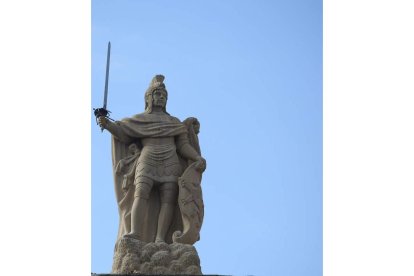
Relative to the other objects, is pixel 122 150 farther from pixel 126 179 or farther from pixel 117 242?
pixel 117 242

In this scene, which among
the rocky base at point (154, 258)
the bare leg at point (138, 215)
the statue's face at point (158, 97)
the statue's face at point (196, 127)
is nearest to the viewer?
the rocky base at point (154, 258)

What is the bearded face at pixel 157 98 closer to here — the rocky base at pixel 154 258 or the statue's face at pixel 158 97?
the statue's face at pixel 158 97

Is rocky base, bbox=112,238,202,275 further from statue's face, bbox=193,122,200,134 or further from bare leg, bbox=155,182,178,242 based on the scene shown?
statue's face, bbox=193,122,200,134

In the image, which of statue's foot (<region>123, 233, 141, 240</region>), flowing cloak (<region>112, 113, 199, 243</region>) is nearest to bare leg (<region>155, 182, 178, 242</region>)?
flowing cloak (<region>112, 113, 199, 243</region>)

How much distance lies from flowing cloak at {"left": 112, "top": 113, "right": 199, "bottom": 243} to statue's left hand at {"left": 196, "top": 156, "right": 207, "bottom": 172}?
343 mm

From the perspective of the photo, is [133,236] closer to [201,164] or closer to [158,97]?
[201,164]

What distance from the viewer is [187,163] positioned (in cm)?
2203

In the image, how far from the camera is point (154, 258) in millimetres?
20328

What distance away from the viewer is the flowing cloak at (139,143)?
70.3ft

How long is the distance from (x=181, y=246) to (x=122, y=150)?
2.60 meters

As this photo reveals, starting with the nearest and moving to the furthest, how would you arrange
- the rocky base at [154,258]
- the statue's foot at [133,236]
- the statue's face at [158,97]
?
the rocky base at [154,258] → the statue's foot at [133,236] → the statue's face at [158,97]

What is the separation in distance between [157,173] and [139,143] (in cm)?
85

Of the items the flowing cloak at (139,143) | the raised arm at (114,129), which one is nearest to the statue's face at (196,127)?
the flowing cloak at (139,143)
